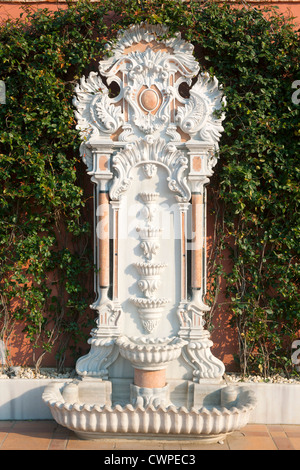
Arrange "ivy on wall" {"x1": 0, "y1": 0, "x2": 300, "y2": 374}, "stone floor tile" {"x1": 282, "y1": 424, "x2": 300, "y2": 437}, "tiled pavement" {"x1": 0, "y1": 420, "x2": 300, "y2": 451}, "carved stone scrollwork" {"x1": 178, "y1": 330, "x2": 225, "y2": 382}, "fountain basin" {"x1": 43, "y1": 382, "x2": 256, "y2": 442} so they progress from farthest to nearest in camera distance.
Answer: "ivy on wall" {"x1": 0, "y1": 0, "x2": 300, "y2": 374} < "carved stone scrollwork" {"x1": 178, "y1": 330, "x2": 225, "y2": 382} < "stone floor tile" {"x1": 282, "y1": 424, "x2": 300, "y2": 437} < "tiled pavement" {"x1": 0, "y1": 420, "x2": 300, "y2": 451} < "fountain basin" {"x1": 43, "y1": 382, "x2": 256, "y2": 442}

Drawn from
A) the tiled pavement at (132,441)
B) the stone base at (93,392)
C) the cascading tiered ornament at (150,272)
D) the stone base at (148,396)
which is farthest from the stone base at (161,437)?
the cascading tiered ornament at (150,272)

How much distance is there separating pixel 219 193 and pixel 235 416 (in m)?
1.76

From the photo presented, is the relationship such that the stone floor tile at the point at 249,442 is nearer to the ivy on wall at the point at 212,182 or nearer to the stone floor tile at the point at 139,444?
the stone floor tile at the point at 139,444

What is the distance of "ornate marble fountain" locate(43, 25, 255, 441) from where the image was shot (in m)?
4.10

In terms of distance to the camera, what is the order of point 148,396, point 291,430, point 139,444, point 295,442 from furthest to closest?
1. point 291,430
2. point 148,396
3. point 295,442
4. point 139,444

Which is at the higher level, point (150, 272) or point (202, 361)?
point (150, 272)

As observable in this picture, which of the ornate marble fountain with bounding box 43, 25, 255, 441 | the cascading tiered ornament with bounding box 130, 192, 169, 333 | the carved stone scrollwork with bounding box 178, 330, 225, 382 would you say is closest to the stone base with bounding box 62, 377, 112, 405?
the ornate marble fountain with bounding box 43, 25, 255, 441

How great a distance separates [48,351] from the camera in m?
4.36

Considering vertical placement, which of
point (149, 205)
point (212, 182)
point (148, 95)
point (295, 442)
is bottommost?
point (295, 442)

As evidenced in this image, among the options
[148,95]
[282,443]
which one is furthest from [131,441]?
[148,95]

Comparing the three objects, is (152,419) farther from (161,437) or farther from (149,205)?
(149,205)

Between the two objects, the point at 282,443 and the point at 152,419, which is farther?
the point at 282,443

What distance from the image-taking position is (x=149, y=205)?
4129mm

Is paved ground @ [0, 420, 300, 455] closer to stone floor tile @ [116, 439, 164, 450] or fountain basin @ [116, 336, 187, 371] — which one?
stone floor tile @ [116, 439, 164, 450]
